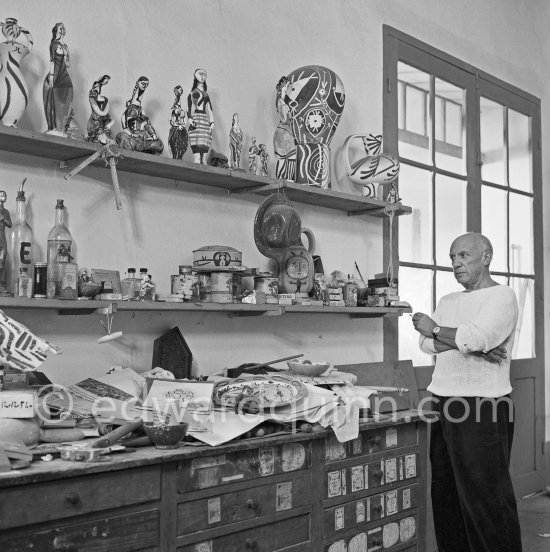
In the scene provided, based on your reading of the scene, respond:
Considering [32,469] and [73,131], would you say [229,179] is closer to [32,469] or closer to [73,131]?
[73,131]

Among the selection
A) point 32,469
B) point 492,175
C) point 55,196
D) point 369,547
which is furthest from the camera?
point 492,175

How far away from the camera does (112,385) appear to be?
2.32 m

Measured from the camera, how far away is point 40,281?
2174 mm

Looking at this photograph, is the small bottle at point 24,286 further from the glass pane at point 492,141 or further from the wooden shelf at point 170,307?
the glass pane at point 492,141

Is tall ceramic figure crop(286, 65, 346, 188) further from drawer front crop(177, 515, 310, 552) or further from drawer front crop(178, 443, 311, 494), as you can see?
drawer front crop(177, 515, 310, 552)

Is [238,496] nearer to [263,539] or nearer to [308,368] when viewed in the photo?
[263,539]

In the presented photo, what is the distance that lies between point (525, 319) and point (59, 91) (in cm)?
340

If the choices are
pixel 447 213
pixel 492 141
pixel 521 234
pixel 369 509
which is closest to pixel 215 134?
pixel 369 509

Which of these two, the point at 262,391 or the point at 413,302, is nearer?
the point at 262,391

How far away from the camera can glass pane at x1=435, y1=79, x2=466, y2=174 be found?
4.11 metres

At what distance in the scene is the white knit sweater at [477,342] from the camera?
2873mm

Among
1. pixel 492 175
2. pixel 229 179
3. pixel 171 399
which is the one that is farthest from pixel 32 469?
pixel 492 175

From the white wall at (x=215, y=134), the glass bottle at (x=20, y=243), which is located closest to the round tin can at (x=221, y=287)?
the white wall at (x=215, y=134)

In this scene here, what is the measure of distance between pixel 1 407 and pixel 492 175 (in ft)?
11.3
